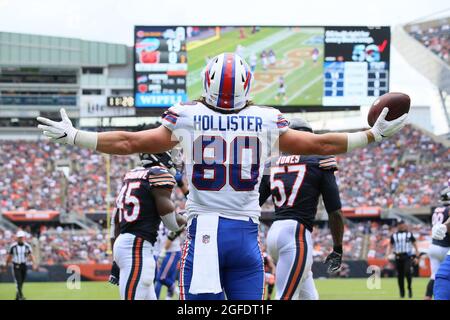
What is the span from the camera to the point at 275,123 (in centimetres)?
480

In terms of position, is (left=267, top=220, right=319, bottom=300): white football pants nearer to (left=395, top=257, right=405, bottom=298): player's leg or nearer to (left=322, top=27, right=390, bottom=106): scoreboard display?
(left=395, top=257, right=405, bottom=298): player's leg

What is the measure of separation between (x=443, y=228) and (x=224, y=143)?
3921 millimetres

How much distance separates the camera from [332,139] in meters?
4.93

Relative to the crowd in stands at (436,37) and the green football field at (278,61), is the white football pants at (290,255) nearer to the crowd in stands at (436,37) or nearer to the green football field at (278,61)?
the green football field at (278,61)

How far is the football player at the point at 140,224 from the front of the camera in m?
7.39

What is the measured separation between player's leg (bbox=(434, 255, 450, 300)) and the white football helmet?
292 centimetres

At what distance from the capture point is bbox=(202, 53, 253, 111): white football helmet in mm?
4785

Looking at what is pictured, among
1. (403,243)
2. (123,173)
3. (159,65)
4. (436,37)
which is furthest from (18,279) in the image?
(436,37)

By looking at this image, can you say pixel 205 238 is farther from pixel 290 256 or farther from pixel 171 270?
pixel 171 270

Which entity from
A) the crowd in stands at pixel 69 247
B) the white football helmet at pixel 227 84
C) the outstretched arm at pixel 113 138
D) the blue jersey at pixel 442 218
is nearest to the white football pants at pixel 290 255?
the white football helmet at pixel 227 84

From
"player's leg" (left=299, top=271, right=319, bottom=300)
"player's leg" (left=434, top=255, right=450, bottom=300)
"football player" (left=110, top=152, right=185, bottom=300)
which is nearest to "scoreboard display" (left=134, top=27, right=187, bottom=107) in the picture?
"football player" (left=110, top=152, right=185, bottom=300)

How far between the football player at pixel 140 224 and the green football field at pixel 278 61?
23.2 metres
